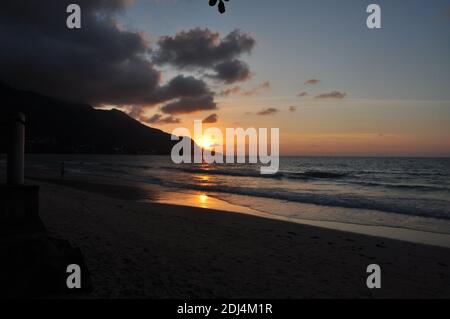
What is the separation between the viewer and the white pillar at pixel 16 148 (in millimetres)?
4352

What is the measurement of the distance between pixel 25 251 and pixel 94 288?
3.76 ft

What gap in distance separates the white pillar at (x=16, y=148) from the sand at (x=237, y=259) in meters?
1.95

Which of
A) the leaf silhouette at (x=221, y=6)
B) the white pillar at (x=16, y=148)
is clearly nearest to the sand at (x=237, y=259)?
the white pillar at (x=16, y=148)

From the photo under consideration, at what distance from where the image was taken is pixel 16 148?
4383 mm

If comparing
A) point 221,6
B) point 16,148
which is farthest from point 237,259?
point 221,6

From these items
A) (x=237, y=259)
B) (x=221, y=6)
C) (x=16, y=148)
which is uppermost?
(x=221, y=6)

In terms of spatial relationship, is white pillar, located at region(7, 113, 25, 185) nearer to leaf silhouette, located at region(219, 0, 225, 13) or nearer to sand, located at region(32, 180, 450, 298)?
sand, located at region(32, 180, 450, 298)

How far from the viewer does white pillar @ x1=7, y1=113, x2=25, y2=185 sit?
14.3 feet

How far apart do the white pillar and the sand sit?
76.6 inches

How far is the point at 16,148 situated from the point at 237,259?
4696 mm

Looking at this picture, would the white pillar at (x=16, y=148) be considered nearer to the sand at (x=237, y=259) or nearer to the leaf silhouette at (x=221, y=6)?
the sand at (x=237, y=259)

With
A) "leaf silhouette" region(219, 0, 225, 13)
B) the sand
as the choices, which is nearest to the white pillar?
the sand

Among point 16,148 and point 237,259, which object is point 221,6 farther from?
point 237,259
